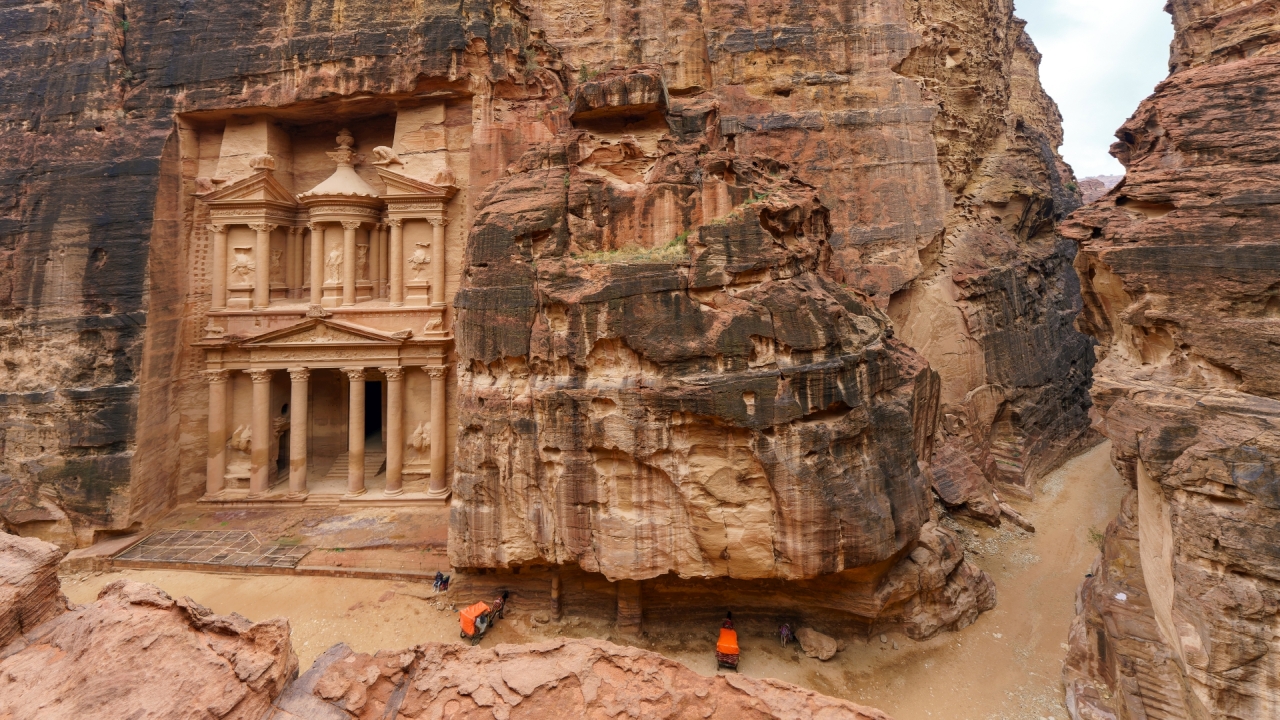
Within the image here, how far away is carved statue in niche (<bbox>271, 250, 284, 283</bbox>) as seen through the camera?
17.7 m

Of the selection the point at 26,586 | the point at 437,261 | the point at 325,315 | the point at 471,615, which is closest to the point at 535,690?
the point at 26,586

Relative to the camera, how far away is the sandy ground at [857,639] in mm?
9234

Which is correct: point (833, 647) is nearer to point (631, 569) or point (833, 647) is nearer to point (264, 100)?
point (631, 569)

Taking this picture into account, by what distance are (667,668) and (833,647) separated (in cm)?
590

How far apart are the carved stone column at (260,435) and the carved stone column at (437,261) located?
5488 millimetres

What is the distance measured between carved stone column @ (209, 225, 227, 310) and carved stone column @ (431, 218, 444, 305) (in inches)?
251

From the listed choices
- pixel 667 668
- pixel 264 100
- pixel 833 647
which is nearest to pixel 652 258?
pixel 667 668

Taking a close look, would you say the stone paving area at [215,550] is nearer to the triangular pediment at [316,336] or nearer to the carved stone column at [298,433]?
the carved stone column at [298,433]

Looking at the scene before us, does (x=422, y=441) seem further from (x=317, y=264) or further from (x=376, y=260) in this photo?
(x=317, y=264)

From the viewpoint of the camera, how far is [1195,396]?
7.42 m

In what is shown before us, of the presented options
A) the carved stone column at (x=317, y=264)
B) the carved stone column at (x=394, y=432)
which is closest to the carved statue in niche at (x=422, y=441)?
the carved stone column at (x=394, y=432)

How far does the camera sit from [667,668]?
529cm

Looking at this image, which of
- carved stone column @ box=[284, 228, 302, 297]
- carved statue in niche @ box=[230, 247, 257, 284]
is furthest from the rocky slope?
carved stone column @ box=[284, 228, 302, 297]

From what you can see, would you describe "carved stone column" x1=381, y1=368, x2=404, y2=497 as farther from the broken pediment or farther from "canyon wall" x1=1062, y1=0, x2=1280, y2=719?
"canyon wall" x1=1062, y1=0, x2=1280, y2=719
